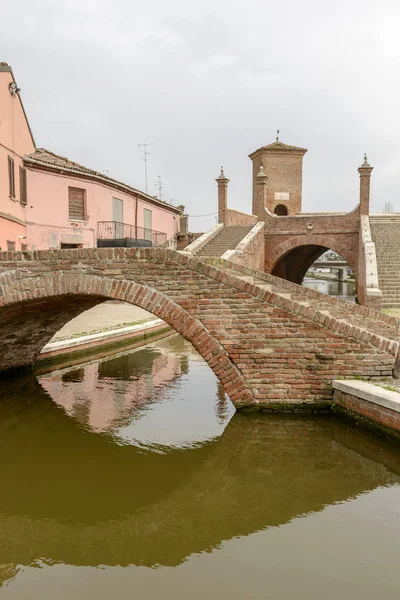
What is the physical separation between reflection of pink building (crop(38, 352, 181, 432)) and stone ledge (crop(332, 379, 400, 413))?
3.49 metres

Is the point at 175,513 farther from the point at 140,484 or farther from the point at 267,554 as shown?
the point at 267,554

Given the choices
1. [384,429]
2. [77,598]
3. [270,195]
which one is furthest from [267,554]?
[270,195]

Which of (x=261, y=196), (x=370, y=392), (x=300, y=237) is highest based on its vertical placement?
(x=261, y=196)

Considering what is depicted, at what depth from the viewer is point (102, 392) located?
923 cm

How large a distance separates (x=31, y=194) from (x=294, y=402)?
14747 millimetres

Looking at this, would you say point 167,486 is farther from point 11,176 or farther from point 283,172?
point 283,172

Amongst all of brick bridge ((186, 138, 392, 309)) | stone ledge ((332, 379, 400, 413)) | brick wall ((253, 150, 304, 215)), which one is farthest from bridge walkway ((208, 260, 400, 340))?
brick wall ((253, 150, 304, 215))

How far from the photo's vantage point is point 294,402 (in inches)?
266

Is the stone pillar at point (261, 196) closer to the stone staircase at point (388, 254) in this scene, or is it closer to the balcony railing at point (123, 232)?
the stone staircase at point (388, 254)

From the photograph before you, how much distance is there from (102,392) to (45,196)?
38.7ft

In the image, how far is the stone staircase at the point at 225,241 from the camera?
70.1ft

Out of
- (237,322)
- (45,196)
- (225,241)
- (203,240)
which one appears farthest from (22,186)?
(237,322)

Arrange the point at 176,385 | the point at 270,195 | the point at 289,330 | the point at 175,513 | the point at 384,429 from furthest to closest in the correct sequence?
the point at 270,195
the point at 176,385
the point at 289,330
the point at 384,429
the point at 175,513

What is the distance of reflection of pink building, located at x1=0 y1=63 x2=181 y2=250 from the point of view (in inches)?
617
